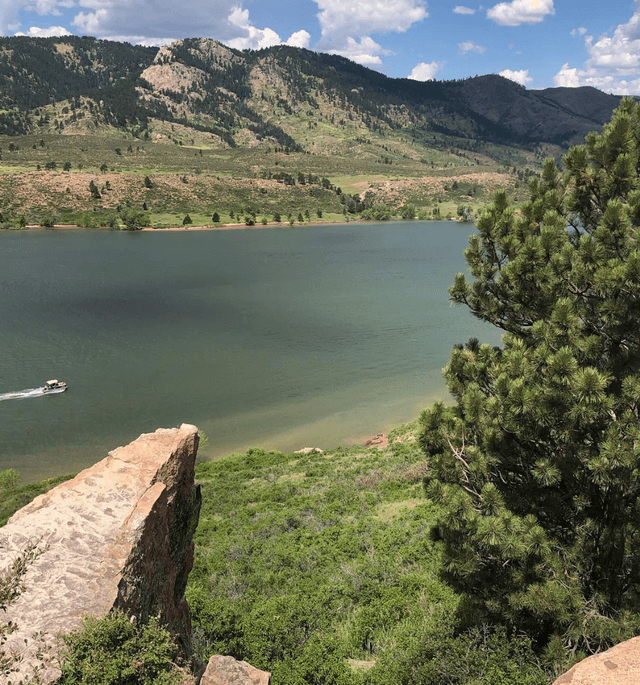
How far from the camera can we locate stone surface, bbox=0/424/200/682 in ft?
19.0

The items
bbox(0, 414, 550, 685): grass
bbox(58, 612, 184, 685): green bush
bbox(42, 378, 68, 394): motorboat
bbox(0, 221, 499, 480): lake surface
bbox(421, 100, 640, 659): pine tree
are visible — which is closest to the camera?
bbox(58, 612, 184, 685): green bush

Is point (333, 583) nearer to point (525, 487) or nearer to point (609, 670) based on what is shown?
point (525, 487)

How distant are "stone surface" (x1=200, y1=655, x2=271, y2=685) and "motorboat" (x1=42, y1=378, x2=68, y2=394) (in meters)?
27.4

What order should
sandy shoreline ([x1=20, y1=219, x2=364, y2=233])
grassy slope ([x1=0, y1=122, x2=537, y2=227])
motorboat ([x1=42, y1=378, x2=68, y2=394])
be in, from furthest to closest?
grassy slope ([x1=0, y1=122, x2=537, y2=227]) → sandy shoreline ([x1=20, y1=219, x2=364, y2=233]) → motorboat ([x1=42, y1=378, x2=68, y2=394])

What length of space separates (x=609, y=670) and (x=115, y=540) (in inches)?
231

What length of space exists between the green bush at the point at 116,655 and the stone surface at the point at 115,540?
24 centimetres

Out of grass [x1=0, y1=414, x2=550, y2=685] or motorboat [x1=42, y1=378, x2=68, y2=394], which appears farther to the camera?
motorboat [x1=42, y1=378, x2=68, y2=394]

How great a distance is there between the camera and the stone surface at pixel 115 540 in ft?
19.0

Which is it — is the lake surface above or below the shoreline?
below

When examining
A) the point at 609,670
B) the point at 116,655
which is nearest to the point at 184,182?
the point at 116,655

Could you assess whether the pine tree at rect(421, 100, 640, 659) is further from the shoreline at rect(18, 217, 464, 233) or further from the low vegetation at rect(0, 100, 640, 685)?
the shoreline at rect(18, 217, 464, 233)

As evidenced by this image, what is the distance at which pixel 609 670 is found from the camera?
527 centimetres

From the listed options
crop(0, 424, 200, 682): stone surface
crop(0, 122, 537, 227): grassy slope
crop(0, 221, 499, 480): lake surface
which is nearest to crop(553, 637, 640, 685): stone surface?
crop(0, 424, 200, 682): stone surface

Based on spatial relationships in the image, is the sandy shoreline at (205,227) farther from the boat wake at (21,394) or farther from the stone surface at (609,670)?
the stone surface at (609,670)
